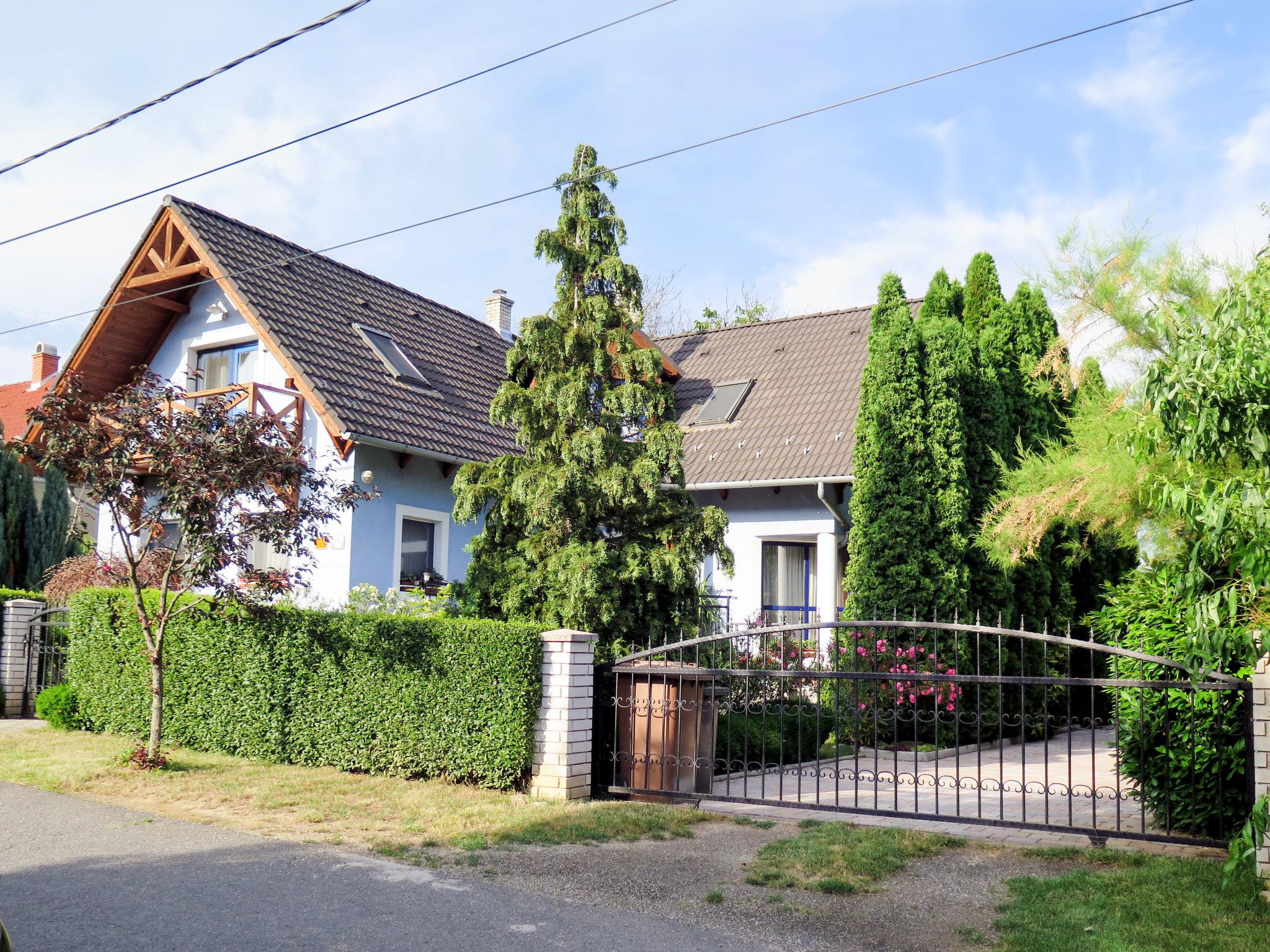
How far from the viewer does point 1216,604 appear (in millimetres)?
4816

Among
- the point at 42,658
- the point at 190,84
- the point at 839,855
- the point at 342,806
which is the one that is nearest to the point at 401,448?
the point at 42,658

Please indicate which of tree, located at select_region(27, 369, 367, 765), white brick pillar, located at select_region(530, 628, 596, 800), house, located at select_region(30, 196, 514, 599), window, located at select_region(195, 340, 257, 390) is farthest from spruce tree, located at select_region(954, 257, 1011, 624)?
window, located at select_region(195, 340, 257, 390)

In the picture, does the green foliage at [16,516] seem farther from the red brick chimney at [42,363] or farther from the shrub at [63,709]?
the red brick chimney at [42,363]

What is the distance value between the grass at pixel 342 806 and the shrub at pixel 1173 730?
3.04 m

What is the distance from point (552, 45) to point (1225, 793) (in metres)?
6.95

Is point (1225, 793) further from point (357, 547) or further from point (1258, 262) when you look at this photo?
point (357, 547)

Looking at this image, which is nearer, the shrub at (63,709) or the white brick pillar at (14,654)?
the shrub at (63,709)

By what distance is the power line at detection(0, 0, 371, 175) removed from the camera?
777cm

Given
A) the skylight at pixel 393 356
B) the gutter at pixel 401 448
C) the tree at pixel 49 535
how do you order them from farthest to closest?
the tree at pixel 49 535 → the skylight at pixel 393 356 → the gutter at pixel 401 448

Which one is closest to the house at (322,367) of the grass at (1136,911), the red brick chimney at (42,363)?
the grass at (1136,911)

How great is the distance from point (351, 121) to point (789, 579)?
9.51 meters

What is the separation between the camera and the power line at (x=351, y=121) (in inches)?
309

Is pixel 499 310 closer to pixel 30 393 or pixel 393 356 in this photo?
pixel 393 356

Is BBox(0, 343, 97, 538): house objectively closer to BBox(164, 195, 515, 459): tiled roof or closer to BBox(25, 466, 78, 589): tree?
BBox(25, 466, 78, 589): tree
